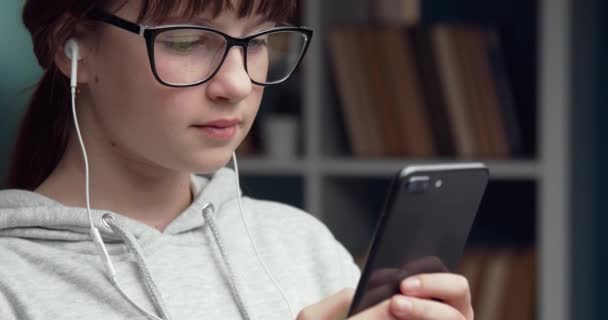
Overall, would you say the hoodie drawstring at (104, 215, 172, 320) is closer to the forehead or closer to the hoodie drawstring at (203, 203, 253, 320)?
the hoodie drawstring at (203, 203, 253, 320)

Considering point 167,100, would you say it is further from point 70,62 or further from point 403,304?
point 403,304

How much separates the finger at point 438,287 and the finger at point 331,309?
2.8 inches

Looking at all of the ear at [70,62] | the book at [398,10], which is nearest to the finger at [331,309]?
the ear at [70,62]

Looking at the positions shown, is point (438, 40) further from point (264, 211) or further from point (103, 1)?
point (103, 1)

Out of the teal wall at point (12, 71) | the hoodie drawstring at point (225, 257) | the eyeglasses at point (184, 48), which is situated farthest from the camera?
the teal wall at point (12, 71)

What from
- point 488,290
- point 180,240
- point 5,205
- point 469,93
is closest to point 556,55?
point 469,93

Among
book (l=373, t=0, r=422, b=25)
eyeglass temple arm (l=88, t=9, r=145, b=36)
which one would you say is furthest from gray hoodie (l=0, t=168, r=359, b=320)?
book (l=373, t=0, r=422, b=25)

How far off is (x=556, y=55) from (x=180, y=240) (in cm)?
114

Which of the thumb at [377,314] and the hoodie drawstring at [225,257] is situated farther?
the hoodie drawstring at [225,257]

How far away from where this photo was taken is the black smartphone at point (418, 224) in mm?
859

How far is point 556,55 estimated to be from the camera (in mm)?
1985

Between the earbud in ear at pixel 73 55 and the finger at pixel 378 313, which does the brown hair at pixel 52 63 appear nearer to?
the earbud in ear at pixel 73 55

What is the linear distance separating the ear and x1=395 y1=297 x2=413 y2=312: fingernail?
1.40 ft

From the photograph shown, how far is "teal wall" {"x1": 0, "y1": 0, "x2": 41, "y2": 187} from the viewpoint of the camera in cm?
128
